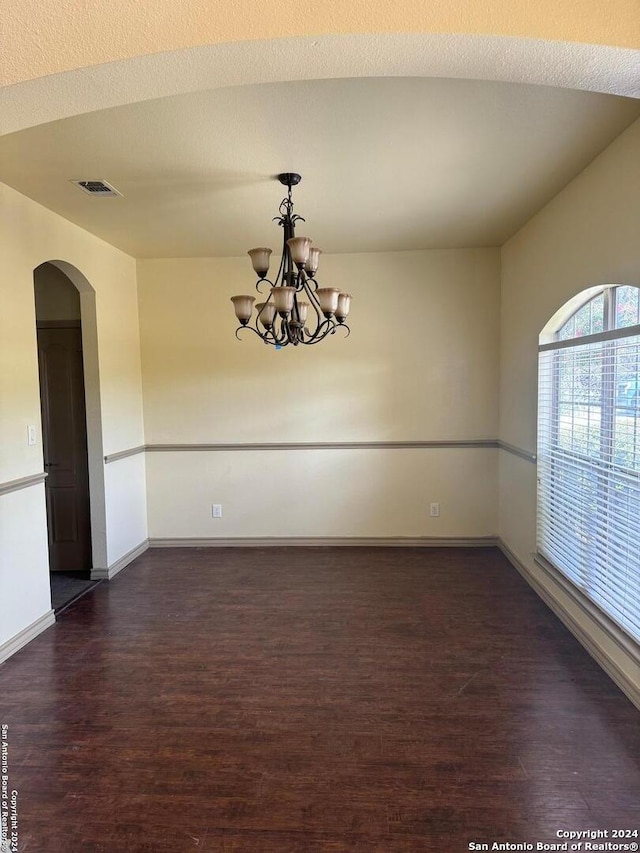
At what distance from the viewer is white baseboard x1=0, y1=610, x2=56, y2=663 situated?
2643 mm

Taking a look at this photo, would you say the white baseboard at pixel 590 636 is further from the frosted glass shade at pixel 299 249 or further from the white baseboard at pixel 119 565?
the white baseboard at pixel 119 565

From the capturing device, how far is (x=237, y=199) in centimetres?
293

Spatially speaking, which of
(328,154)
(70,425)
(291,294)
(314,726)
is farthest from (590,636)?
(70,425)

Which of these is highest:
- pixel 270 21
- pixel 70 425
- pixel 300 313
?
pixel 270 21

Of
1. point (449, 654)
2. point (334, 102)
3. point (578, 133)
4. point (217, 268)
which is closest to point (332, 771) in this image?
point (449, 654)

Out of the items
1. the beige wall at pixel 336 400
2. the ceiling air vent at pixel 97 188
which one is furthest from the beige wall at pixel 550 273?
the ceiling air vent at pixel 97 188

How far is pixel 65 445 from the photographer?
3.91 metres

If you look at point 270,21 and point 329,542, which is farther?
point 329,542

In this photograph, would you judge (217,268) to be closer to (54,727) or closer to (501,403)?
(501,403)

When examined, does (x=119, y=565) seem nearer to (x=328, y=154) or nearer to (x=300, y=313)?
(x=300, y=313)

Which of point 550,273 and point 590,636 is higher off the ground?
point 550,273

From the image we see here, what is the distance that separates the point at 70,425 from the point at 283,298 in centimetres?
245

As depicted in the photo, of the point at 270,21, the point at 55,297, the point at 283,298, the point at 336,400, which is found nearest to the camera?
the point at 270,21

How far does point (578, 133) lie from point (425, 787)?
2.90 meters
